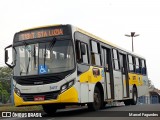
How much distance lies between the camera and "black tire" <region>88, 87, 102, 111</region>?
1543cm

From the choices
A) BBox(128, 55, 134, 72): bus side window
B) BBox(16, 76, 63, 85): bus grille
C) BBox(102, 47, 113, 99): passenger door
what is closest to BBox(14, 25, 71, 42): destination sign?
BBox(16, 76, 63, 85): bus grille

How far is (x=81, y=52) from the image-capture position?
14.0 m

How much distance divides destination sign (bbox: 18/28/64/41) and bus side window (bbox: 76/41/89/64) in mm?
800

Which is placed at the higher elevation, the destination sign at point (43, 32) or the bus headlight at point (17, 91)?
the destination sign at point (43, 32)

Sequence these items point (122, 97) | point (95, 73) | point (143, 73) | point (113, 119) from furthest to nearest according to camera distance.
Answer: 1. point (143, 73)
2. point (122, 97)
3. point (95, 73)
4. point (113, 119)

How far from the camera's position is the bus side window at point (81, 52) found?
45.2 feet

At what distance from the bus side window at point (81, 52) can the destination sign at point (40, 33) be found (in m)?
0.80

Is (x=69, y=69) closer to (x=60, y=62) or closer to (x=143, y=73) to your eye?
(x=60, y=62)

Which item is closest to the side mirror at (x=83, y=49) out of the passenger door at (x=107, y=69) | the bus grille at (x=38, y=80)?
the bus grille at (x=38, y=80)

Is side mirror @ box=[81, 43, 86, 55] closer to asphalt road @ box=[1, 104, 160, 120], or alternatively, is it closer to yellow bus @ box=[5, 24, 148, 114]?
yellow bus @ box=[5, 24, 148, 114]

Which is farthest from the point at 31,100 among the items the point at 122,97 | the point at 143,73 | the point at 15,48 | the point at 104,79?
the point at 143,73

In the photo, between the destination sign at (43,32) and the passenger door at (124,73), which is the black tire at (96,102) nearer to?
the destination sign at (43,32)

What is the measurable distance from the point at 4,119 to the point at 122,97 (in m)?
7.87

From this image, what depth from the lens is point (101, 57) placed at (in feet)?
54.7
